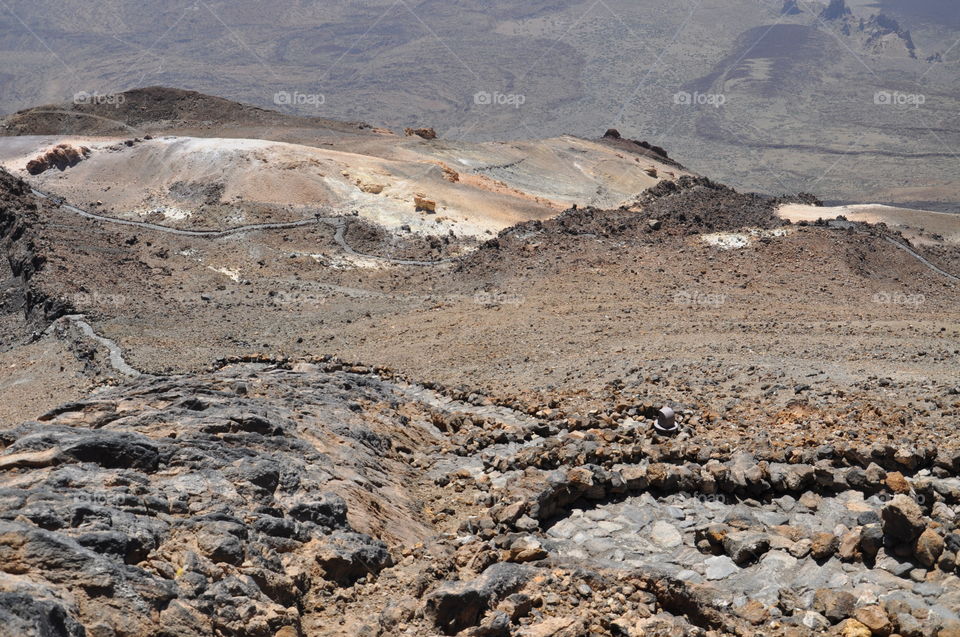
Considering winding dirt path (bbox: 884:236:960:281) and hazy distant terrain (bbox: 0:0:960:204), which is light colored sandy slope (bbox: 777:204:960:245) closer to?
winding dirt path (bbox: 884:236:960:281)

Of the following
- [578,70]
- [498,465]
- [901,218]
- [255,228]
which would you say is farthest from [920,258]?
[578,70]

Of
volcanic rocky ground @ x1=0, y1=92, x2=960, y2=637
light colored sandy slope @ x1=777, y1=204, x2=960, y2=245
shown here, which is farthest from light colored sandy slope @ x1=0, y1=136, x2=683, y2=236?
volcanic rocky ground @ x1=0, y1=92, x2=960, y2=637

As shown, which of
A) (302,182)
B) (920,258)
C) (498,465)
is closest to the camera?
(498,465)

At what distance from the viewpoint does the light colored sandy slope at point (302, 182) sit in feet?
90.8

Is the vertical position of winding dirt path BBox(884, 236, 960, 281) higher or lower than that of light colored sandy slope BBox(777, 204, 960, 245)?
higher

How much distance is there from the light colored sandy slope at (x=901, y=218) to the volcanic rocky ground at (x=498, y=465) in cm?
986

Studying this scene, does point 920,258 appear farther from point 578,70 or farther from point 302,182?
point 578,70

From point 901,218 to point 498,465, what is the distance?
91.9ft

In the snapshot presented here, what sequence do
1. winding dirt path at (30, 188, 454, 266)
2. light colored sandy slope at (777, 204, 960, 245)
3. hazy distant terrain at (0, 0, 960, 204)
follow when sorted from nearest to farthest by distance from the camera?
winding dirt path at (30, 188, 454, 266) → light colored sandy slope at (777, 204, 960, 245) → hazy distant terrain at (0, 0, 960, 204)

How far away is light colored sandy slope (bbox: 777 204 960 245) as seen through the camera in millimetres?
27422

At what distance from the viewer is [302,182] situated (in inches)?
1151

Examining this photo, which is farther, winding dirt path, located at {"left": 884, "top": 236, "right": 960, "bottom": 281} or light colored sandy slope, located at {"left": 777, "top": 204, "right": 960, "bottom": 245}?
light colored sandy slope, located at {"left": 777, "top": 204, "right": 960, "bottom": 245}

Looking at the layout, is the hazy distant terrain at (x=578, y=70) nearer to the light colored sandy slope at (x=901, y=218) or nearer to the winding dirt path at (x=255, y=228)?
the light colored sandy slope at (x=901, y=218)

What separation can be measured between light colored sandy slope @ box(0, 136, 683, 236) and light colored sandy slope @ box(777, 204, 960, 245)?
30.3ft
